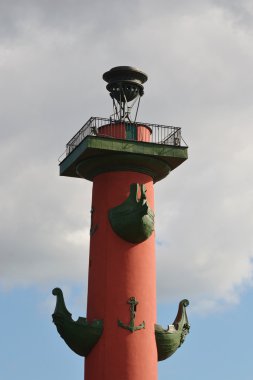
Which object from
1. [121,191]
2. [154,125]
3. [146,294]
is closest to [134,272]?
[146,294]

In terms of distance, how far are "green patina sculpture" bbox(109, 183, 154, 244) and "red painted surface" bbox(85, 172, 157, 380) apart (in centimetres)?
30

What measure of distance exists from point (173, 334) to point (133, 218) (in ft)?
15.4

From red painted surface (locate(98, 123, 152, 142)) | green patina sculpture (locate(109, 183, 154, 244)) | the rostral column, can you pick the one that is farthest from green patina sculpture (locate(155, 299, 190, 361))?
red painted surface (locate(98, 123, 152, 142))

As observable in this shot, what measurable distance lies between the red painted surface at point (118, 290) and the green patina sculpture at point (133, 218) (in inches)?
11.9

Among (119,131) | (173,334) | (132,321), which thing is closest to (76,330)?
(132,321)

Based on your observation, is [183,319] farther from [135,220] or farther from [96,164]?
[96,164]

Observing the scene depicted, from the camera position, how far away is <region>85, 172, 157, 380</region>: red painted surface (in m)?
30.2

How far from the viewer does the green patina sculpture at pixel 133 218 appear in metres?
31.0

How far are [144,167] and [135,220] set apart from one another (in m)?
2.51

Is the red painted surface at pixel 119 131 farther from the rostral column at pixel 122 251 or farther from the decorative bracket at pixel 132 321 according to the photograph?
the decorative bracket at pixel 132 321

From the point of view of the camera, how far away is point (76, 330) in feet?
101

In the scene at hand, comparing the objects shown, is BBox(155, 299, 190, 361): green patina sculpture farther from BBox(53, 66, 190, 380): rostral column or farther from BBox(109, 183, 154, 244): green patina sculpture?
BBox(109, 183, 154, 244): green patina sculpture

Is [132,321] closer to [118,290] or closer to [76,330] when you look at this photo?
[118,290]

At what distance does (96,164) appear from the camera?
32312mm
